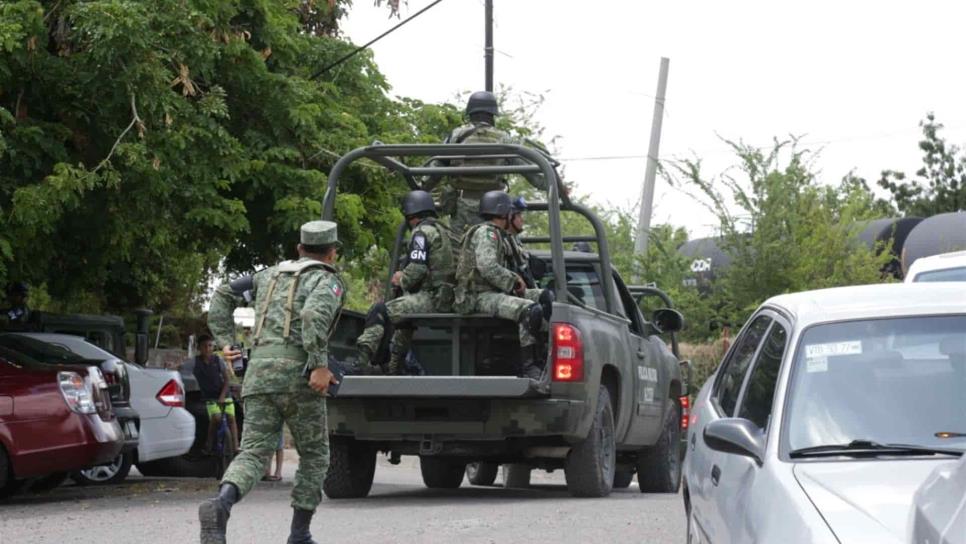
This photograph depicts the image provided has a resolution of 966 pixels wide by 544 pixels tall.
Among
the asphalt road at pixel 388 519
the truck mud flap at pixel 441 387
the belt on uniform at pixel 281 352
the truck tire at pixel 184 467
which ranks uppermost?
the belt on uniform at pixel 281 352

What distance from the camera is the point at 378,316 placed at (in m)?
11.6

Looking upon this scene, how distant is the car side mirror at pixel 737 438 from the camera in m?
5.36

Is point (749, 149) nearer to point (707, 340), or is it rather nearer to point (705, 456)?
point (707, 340)

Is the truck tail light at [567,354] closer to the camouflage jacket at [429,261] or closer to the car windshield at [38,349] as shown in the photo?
the camouflage jacket at [429,261]

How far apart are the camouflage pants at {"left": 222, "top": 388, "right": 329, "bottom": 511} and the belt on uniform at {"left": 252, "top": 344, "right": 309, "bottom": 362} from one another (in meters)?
0.19

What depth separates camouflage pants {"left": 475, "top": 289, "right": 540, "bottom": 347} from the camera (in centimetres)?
1123

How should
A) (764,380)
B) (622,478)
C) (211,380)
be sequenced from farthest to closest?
(211,380), (622,478), (764,380)

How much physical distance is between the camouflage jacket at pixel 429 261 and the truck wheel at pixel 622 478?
4384 mm

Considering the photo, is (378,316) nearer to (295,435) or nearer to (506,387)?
(506,387)

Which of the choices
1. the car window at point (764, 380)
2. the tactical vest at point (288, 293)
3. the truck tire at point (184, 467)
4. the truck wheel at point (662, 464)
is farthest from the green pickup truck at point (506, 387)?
the truck tire at point (184, 467)

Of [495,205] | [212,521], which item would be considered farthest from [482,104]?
[212,521]

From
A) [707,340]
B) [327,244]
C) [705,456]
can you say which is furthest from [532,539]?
[707,340]

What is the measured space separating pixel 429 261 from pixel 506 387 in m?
1.28

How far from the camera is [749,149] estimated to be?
33531mm
